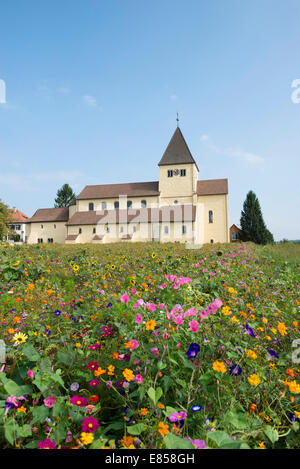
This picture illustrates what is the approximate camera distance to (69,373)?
235 centimetres

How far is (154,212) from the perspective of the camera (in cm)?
4172

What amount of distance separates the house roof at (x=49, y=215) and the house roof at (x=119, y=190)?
13.5ft

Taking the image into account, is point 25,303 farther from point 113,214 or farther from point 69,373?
point 113,214

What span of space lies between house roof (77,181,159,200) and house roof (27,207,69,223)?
13.5 ft

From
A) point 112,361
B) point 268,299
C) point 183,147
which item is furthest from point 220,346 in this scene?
point 183,147

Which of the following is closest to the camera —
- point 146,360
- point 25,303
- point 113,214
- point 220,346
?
point 146,360

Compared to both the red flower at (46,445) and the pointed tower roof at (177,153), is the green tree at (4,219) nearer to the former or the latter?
the pointed tower roof at (177,153)

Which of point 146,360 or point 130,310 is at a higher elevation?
point 130,310

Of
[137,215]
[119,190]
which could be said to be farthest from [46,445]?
[119,190]

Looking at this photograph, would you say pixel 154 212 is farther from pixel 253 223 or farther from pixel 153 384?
pixel 153 384

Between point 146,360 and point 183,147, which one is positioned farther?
point 183,147

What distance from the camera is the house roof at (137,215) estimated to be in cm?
3984

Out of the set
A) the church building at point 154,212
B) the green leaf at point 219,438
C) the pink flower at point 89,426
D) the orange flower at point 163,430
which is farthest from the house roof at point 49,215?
the green leaf at point 219,438
